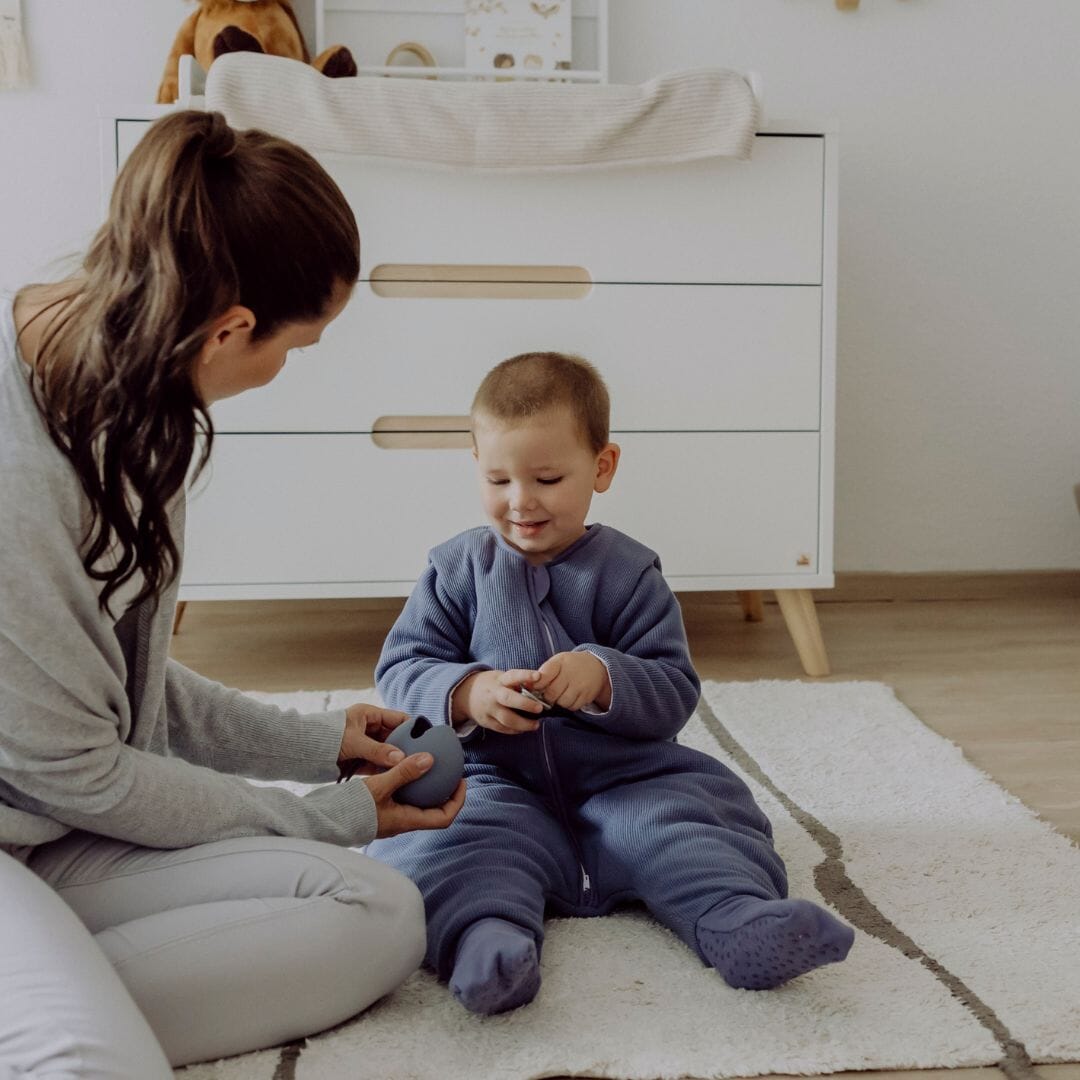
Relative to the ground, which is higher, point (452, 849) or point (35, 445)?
point (35, 445)

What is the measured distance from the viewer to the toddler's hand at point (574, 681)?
41.1 inches

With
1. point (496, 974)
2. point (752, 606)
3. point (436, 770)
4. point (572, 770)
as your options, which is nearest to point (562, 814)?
point (572, 770)

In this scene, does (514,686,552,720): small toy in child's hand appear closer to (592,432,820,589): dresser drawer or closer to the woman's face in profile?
the woman's face in profile

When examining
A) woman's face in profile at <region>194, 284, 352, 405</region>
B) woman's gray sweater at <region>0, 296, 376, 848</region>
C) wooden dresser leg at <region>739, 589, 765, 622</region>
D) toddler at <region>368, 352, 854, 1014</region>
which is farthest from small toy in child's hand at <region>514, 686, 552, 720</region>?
wooden dresser leg at <region>739, 589, 765, 622</region>

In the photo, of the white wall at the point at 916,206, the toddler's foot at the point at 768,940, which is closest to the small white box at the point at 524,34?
the white wall at the point at 916,206

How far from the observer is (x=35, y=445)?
78cm

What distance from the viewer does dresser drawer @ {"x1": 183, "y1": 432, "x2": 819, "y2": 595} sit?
1784mm

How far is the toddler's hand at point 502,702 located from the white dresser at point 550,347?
755mm

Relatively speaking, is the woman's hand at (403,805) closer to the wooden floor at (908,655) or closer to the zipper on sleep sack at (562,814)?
the zipper on sleep sack at (562,814)

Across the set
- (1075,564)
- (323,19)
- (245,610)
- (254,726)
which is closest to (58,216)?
(323,19)

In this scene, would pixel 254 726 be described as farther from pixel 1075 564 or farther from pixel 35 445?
pixel 1075 564

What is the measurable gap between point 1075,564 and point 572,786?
167 cm

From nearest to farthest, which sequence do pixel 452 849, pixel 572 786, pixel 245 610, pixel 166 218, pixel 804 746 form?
pixel 166 218 → pixel 452 849 → pixel 572 786 → pixel 804 746 → pixel 245 610

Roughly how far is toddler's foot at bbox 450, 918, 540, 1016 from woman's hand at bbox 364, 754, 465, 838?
11cm
